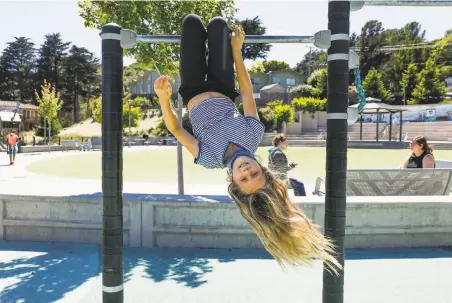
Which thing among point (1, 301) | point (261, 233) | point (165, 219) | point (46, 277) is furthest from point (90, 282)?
point (261, 233)

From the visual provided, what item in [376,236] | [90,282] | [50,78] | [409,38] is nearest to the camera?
[90,282]

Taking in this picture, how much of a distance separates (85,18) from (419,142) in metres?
6.89

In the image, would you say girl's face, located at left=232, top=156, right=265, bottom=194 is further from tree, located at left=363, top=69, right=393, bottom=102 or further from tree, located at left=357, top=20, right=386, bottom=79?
tree, located at left=357, top=20, right=386, bottom=79

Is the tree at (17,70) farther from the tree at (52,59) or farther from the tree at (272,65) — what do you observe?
the tree at (272,65)

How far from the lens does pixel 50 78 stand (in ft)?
216

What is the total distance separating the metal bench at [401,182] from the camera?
6.75 m

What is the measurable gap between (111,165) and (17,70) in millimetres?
76703

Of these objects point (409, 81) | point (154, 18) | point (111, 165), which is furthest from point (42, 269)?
point (409, 81)

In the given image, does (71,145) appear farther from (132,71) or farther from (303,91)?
(303,91)

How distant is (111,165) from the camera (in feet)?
9.70

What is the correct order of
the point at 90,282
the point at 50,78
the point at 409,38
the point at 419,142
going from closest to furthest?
the point at 90,282 → the point at 419,142 → the point at 409,38 → the point at 50,78

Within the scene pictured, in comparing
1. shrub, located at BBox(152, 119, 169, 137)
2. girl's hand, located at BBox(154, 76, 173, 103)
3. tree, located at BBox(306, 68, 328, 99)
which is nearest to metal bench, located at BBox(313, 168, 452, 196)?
girl's hand, located at BBox(154, 76, 173, 103)

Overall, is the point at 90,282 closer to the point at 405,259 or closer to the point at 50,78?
the point at 405,259

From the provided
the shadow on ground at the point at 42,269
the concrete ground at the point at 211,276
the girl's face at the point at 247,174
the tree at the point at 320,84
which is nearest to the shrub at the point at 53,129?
the tree at the point at 320,84
